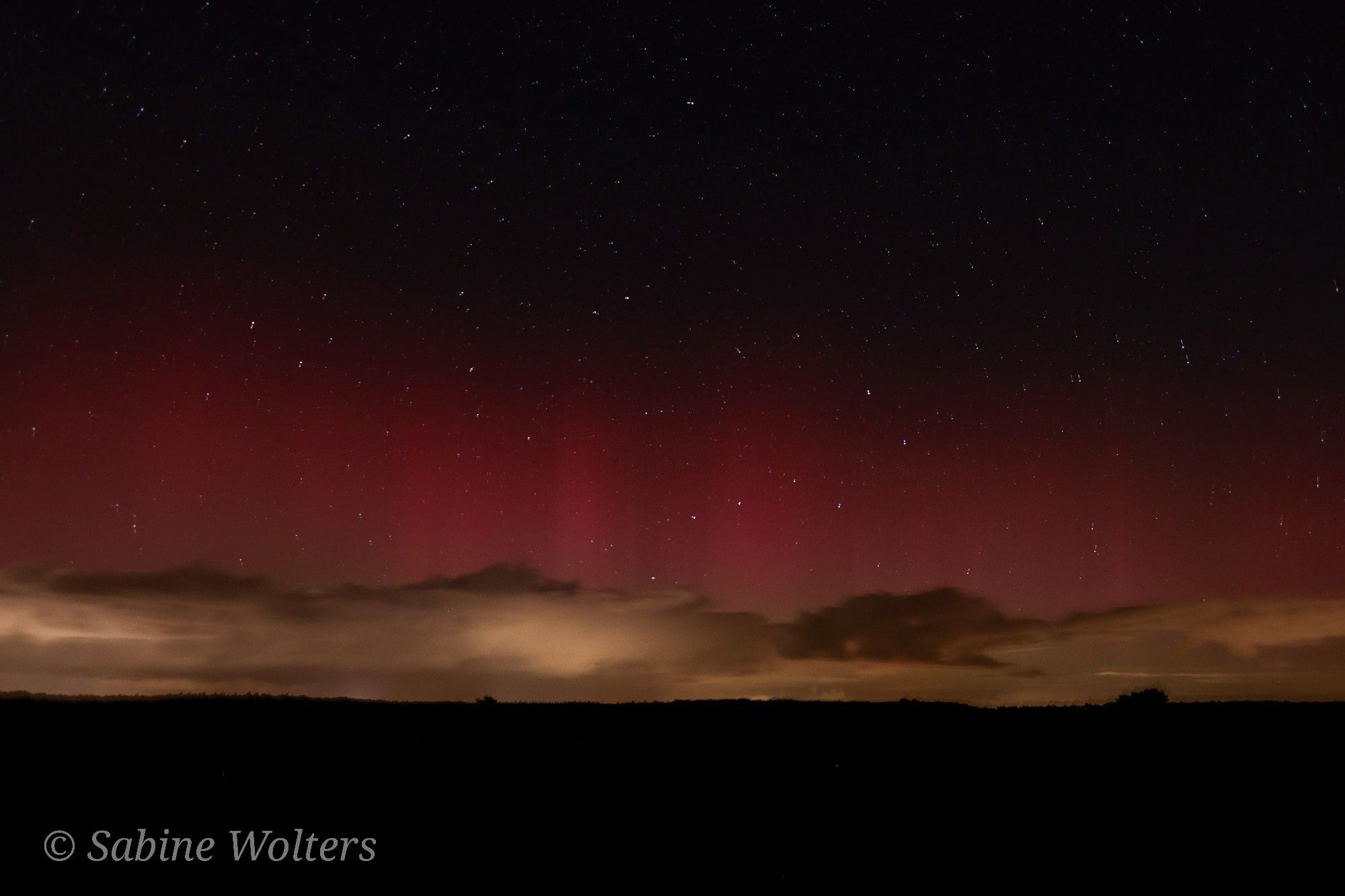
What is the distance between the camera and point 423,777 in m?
20.1

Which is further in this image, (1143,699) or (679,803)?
(1143,699)

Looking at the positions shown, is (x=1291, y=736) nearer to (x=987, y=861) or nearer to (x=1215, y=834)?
(x=1215, y=834)

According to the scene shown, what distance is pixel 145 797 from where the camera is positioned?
56.4 feet

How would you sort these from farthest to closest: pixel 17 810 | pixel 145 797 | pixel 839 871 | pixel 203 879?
pixel 145 797
pixel 17 810
pixel 839 871
pixel 203 879

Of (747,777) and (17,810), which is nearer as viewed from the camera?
(17,810)

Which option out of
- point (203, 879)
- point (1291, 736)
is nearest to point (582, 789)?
point (203, 879)

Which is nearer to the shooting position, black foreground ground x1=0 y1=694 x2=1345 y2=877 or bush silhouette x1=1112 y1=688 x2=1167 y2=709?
black foreground ground x1=0 y1=694 x2=1345 y2=877

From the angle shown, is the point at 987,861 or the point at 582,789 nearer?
the point at 987,861

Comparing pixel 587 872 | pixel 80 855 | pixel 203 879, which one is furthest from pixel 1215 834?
pixel 80 855

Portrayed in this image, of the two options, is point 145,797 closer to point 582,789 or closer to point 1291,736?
point 582,789

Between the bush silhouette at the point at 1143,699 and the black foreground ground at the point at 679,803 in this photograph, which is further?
the bush silhouette at the point at 1143,699

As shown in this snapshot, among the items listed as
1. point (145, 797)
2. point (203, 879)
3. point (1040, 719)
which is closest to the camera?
point (203, 879)

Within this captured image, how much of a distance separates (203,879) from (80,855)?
2.11m

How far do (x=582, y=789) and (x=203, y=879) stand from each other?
24.8 ft
